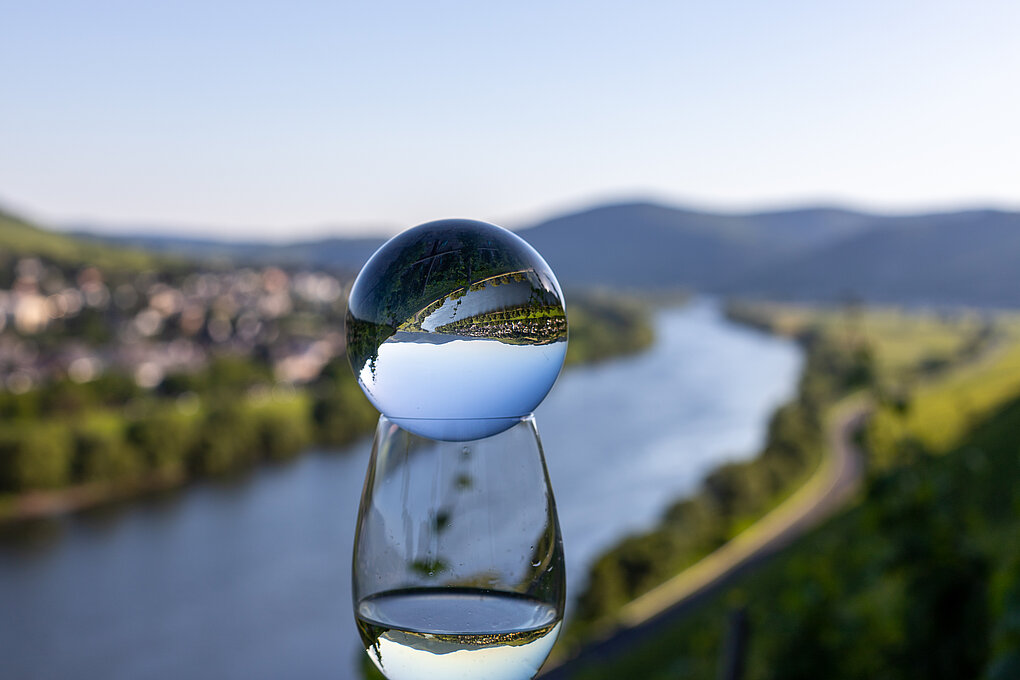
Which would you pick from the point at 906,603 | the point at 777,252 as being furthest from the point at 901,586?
the point at 777,252

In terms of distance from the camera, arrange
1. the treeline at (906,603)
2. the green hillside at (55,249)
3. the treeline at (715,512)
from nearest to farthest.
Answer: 1. the treeline at (906,603)
2. the treeline at (715,512)
3. the green hillside at (55,249)

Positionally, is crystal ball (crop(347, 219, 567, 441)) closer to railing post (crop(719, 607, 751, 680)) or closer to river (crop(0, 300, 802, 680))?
railing post (crop(719, 607, 751, 680))

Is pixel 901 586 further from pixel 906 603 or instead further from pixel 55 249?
pixel 55 249

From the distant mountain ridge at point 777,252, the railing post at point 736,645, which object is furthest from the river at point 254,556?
the distant mountain ridge at point 777,252

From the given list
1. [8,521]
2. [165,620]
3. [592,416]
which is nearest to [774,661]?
[165,620]

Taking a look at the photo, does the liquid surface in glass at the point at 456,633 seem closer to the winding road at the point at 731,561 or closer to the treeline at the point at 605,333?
the winding road at the point at 731,561

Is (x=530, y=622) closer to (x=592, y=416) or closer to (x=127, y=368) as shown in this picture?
(x=592, y=416)

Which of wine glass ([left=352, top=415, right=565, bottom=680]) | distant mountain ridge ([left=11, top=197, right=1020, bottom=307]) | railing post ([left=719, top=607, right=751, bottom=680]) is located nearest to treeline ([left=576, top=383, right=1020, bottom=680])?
railing post ([left=719, top=607, right=751, bottom=680])
